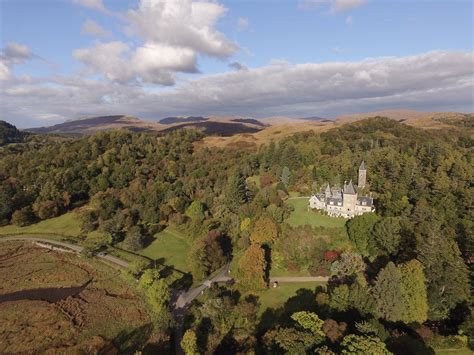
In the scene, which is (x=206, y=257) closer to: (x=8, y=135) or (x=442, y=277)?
(x=442, y=277)

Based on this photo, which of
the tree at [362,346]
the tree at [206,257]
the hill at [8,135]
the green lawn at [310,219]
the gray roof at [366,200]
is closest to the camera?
the tree at [362,346]

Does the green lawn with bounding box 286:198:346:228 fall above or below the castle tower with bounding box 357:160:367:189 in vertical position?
below

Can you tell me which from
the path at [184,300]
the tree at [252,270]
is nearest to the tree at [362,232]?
the tree at [252,270]

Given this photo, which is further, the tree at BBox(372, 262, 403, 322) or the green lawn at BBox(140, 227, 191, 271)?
the green lawn at BBox(140, 227, 191, 271)

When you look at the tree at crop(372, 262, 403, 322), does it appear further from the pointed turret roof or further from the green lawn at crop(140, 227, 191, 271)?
the green lawn at crop(140, 227, 191, 271)

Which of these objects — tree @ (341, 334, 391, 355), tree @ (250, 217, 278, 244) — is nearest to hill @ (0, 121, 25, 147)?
tree @ (250, 217, 278, 244)

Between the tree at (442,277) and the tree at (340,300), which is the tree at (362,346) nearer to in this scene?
the tree at (340,300)

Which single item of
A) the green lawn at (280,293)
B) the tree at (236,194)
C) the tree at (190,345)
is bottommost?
the green lawn at (280,293)

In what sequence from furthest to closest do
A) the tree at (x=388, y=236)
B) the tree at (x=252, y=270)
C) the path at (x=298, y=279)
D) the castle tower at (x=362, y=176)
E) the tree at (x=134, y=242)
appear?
the castle tower at (x=362, y=176) → the tree at (x=134, y=242) → the tree at (x=388, y=236) → the path at (x=298, y=279) → the tree at (x=252, y=270)
